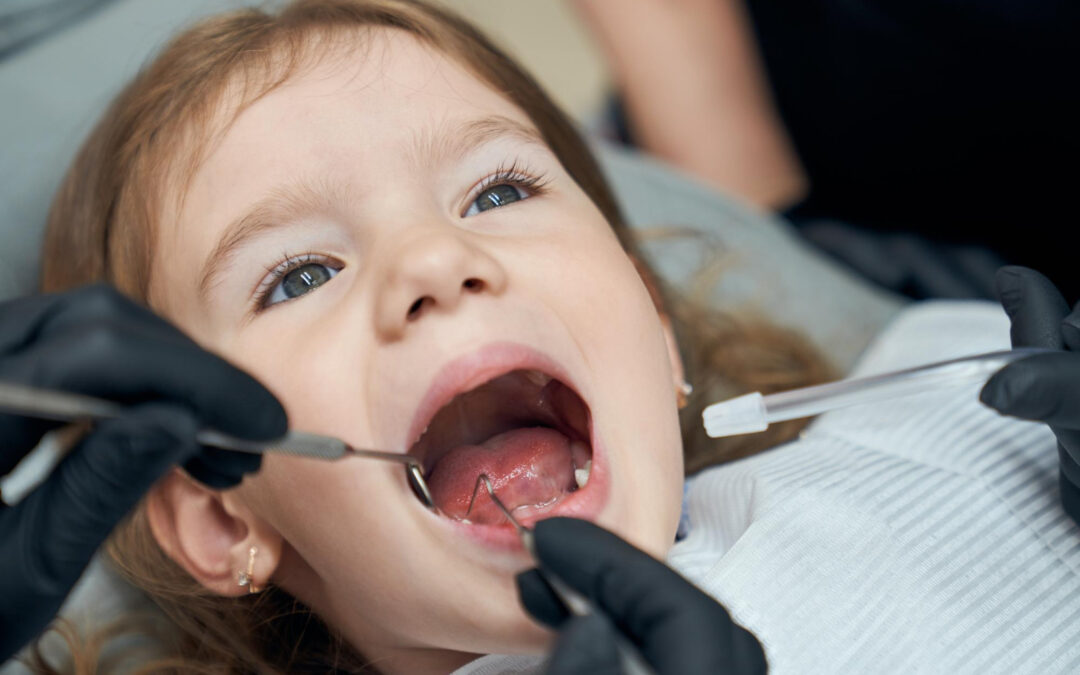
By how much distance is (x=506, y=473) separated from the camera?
101 centimetres

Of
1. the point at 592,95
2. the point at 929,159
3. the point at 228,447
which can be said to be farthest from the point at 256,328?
the point at 592,95

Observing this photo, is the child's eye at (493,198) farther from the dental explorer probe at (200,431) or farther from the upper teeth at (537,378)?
the dental explorer probe at (200,431)

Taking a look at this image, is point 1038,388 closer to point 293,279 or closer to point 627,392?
point 627,392

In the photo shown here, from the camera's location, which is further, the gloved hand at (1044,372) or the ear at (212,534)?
the ear at (212,534)

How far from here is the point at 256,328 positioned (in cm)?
93

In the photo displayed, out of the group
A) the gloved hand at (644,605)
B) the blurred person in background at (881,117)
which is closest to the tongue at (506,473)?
the gloved hand at (644,605)

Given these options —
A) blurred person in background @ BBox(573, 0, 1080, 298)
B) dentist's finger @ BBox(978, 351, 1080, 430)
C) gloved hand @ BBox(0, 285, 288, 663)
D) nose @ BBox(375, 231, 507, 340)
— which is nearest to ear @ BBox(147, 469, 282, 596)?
gloved hand @ BBox(0, 285, 288, 663)

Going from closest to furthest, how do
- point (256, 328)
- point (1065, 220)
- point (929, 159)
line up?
1. point (256, 328)
2. point (1065, 220)
3. point (929, 159)

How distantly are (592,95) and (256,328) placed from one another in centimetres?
207

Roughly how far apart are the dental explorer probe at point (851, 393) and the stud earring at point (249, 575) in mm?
523

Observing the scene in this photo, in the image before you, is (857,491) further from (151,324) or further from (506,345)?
(151,324)

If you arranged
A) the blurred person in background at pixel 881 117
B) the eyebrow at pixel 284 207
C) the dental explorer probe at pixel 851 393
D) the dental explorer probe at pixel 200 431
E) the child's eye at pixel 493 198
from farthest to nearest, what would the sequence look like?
the blurred person in background at pixel 881 117, the child's eye at pixel 493 198, the eyebrow at pixel 284 207, the dental explorer probe at pixel 851 393, the dental explorer probe at pixel 200 431

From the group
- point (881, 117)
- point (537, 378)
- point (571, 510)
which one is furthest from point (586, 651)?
point (881, 117)

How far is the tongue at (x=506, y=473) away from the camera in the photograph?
99cm
